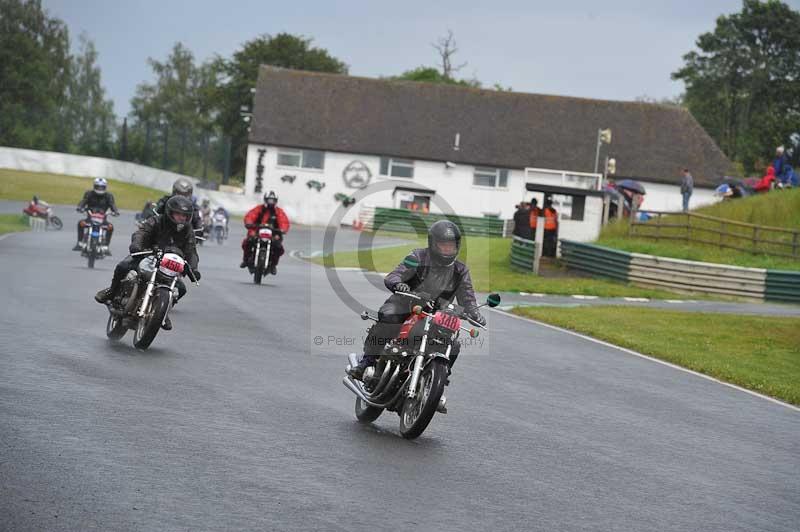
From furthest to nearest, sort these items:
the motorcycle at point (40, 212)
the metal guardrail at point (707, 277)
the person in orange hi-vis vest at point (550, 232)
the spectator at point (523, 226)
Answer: the motorcycle at point (40, 212)
the spectator at point (523, 226)
the person in orange hi-vis vest at point (550, 232)
the metal guardrail at point (707, 277)

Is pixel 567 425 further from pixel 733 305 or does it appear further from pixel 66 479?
pixel 733 305

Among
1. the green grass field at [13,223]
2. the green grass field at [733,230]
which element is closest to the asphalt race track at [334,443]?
the green grass field at [733,230]

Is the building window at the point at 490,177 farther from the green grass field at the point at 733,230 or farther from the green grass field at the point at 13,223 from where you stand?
the green grass field at the point at 733,230

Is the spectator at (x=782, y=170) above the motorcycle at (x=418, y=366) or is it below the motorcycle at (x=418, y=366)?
above

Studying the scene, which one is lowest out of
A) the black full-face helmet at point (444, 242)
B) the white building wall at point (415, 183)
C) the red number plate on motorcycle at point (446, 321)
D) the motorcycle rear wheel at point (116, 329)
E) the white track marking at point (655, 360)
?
the white track marking at point (655, 360)

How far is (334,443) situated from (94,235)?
18.6m

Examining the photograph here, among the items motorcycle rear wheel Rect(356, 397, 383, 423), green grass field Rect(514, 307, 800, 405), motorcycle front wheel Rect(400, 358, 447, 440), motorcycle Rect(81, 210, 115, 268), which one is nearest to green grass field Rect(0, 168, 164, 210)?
motorcycle Rect(81, 210, 115, 268)

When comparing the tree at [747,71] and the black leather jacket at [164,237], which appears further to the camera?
the tree at [747,71]

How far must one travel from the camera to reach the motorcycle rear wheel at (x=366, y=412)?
10055 millimetres

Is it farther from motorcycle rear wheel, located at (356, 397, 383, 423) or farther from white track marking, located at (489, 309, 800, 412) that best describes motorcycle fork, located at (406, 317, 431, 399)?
white track marking, located at (489, 309, 800, 412)

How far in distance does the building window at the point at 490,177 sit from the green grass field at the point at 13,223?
32.8 meters

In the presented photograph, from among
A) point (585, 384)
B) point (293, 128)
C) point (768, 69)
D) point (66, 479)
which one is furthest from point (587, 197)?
point (768, 69)

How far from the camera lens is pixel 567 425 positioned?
36.9 feet

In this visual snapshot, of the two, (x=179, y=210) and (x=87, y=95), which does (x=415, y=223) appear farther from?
(x=87, y=95)
